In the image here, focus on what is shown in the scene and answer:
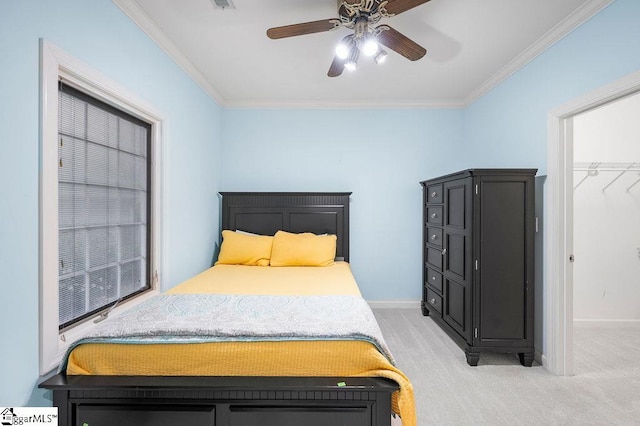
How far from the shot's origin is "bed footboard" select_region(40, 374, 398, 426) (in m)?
1.28

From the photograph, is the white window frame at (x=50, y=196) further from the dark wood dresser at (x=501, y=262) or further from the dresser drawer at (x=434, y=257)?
the dresser drawer at (x=434, y=257)

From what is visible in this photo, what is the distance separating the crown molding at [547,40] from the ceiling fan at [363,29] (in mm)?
1114

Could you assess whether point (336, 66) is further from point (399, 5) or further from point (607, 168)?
point (607, 168)

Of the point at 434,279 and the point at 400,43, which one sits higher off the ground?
the point at 400,43

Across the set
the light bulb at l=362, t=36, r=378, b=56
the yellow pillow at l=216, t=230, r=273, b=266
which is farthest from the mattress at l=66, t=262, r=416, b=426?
the yellow pillow at l=216, t=230, r=273, b=266

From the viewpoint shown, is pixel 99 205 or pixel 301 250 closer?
pixel 99 205

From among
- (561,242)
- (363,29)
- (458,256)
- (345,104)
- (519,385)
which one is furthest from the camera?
(345,104)

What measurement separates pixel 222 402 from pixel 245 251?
6.59ft

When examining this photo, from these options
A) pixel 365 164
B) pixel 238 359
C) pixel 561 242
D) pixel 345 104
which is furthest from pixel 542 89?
pixel 238 359

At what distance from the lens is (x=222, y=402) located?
4.27 ft

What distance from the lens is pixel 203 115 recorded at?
3.18 meters

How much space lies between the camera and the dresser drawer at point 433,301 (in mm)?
3178

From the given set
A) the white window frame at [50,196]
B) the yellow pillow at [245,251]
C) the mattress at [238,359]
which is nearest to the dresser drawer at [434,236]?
the yellow pillow at [245,251]

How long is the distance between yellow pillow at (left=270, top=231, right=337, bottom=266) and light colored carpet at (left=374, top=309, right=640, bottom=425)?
1.01m
